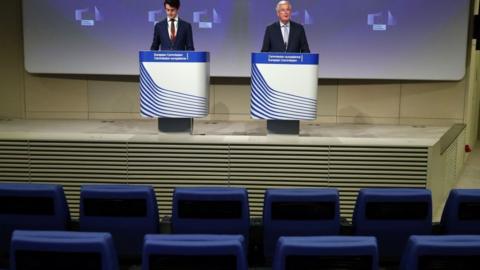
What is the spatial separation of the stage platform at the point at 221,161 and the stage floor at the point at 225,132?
2 centimetres

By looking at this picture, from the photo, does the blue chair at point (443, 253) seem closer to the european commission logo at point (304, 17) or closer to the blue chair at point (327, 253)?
the blue chair at point (327, 253)

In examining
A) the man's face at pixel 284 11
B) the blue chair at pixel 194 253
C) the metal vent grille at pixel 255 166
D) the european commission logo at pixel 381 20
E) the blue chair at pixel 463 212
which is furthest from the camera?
the european commission logo at pixel 381 20

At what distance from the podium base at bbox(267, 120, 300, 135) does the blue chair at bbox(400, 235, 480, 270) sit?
9.35 feet

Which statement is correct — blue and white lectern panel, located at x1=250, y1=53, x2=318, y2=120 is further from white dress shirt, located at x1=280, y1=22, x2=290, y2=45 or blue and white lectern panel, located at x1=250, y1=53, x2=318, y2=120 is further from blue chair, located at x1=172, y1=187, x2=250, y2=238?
blue chair, located at x1=172, y1=187, x2=250, y2=238

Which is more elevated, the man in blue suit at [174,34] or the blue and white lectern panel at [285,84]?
the man in blue suit at [174,34]

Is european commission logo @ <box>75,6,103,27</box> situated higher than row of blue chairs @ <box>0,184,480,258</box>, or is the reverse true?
european commission logo @ <box>75,6,103,27</box>

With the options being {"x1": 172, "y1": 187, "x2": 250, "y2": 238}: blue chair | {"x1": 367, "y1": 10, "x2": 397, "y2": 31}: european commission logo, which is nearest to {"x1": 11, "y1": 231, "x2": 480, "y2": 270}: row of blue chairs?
{"x1": 172, "y1": 187, "x2": 250, "y2": 238}: blue chair

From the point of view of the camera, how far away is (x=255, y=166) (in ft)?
15.9

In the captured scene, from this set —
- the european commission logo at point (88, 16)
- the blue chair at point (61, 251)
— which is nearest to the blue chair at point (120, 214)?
the blue chair at point (61, 251)

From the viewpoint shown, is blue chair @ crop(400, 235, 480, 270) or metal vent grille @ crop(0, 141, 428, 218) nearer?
blue chair @ crop(400, 235, 480, 270)

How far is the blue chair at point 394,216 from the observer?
307cm

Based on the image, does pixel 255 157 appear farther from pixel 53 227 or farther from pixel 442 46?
pixel 442 46

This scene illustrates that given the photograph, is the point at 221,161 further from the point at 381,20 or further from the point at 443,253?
the point at 381,20

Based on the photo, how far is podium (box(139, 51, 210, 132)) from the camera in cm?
486
